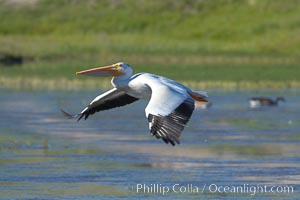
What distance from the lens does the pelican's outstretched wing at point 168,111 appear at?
9.39 meters

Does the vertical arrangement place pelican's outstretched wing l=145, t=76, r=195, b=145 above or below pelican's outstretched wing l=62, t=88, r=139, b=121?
above

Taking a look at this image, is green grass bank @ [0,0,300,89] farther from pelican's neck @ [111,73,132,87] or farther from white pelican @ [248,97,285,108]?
pelican's neck @ [111,73,132,87]

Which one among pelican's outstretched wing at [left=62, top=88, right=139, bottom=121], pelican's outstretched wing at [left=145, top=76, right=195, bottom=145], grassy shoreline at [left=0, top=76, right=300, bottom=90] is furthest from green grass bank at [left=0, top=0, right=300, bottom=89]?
pelican's outstretched wing at [left=145, top=76, right=195, bottom=145]

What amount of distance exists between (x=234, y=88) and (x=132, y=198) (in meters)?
16.2

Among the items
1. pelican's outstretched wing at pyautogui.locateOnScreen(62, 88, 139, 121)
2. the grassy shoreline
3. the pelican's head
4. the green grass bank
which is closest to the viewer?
the pelican's head

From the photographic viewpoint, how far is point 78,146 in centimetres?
1441

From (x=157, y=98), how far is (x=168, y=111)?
0.33 meters

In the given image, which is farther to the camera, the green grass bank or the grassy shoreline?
the green grass bank

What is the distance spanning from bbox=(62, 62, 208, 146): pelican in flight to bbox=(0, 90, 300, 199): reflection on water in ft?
2.66

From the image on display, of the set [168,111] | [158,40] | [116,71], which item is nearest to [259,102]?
[116,71]

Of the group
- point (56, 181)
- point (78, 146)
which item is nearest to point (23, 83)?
point (78, 146)

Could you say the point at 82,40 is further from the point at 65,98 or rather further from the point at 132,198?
the point at 132,198

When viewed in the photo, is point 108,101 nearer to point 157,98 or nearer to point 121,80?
point 121,80

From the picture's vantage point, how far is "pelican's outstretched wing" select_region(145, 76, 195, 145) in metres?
9.39
